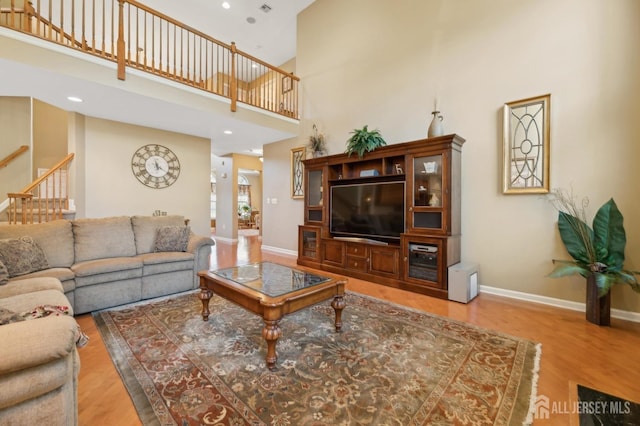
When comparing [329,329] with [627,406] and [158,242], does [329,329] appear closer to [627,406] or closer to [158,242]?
[627,406]

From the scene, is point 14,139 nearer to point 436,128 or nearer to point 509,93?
point 436,128

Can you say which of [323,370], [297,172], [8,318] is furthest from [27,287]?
[297,172]

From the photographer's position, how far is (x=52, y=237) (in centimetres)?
290

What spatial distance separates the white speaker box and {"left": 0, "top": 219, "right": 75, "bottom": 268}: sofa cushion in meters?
4.36

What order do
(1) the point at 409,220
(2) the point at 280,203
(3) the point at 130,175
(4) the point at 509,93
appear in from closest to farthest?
(4) the point at 509,93 → (1) the point at 409,220 → (3) the point at 130,175 → (2) the point at 280,203

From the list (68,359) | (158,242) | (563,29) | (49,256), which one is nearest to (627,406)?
(68,359)

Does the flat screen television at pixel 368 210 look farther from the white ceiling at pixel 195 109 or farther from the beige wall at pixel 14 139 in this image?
the beige wall at pixel 14 139

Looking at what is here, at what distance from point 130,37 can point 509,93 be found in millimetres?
7069

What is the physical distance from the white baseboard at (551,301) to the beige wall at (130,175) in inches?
238

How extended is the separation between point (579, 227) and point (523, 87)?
1.77m

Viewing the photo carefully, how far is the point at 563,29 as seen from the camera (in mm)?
3041

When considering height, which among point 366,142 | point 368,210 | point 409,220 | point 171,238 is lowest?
point 171,238
